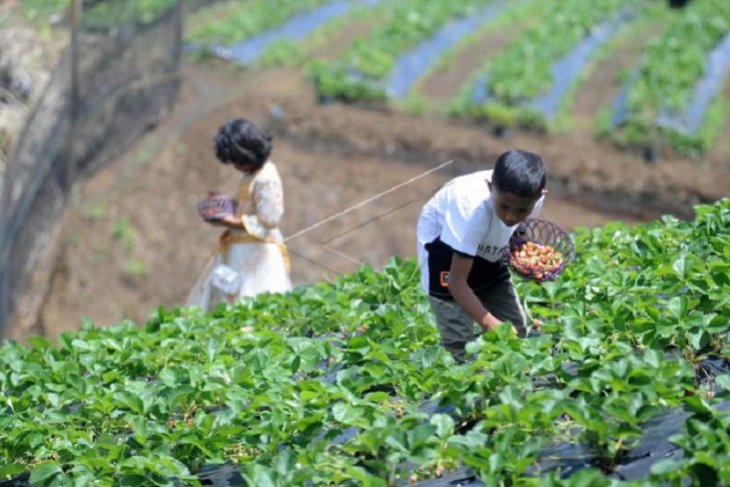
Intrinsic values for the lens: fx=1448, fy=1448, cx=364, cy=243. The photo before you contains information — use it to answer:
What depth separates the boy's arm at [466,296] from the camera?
4.93 metres

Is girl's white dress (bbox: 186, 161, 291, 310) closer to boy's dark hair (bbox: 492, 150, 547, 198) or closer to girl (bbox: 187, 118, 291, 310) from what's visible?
girl (bbox: 187, 118, 291, 310)

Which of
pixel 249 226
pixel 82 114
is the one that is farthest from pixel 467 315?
pixel 82 114

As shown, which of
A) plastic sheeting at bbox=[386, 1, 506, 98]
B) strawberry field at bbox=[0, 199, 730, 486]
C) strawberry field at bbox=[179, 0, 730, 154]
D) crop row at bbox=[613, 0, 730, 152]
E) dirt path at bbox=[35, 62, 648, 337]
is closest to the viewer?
strawberry field at bbox=[0, 199, 730, 486]

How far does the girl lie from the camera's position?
7156 mm

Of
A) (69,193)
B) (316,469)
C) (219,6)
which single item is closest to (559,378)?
(316,469)

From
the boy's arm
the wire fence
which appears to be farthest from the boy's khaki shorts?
the wire fence

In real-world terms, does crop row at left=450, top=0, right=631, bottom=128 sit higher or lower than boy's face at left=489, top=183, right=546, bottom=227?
lower

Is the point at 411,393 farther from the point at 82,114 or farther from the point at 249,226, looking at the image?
the point at 82,114

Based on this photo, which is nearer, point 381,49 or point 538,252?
point 538,252

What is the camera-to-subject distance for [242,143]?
714 centimetres

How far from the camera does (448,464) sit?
162 inches

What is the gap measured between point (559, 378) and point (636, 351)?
380mm

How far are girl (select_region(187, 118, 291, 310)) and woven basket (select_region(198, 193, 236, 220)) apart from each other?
0.02 meters

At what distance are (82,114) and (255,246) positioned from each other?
5.50 meters
